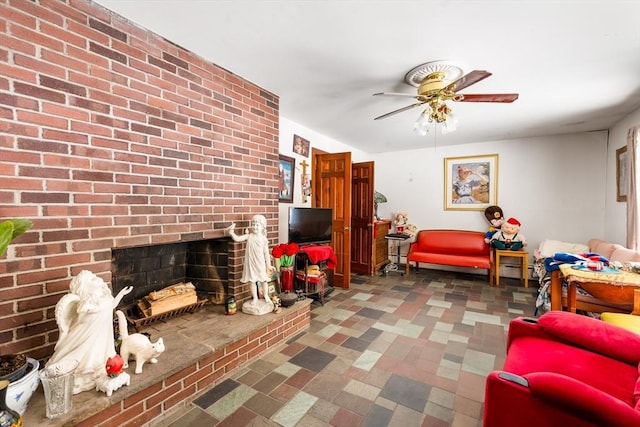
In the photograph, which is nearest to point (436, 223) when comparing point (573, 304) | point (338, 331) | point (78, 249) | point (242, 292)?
point (573, 304)

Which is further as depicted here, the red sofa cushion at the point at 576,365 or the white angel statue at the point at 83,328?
the white angel statue at the point at 83,328

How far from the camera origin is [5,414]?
1.06 metres

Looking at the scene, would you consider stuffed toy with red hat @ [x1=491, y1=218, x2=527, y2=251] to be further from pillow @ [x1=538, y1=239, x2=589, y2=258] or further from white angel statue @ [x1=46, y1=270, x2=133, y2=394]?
white angel statue @ [x1=46, y1=270, x2=133, y2=394]

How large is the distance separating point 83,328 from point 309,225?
2457 millimetres

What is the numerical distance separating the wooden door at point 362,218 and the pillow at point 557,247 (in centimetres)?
255

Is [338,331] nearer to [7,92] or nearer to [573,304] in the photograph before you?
[573,304]

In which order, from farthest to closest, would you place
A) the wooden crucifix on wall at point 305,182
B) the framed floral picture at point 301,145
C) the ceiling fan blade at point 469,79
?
the wooden crucifix on wall at point 305,182 < the framed floral picture at point 301,145 < the ceiling fan blade at point 469,79

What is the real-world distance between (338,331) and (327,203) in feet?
6.97

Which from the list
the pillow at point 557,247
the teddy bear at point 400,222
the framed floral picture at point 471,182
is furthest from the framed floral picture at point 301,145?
the pillow at point 557,247

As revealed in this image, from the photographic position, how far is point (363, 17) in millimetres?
1714

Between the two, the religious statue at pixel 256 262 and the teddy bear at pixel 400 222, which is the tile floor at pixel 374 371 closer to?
the religious statue at pixel 256 262

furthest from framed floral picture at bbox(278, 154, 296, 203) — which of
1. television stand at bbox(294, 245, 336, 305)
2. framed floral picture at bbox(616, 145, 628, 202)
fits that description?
framed floral picture at bbox(616, 145, 628, 202)

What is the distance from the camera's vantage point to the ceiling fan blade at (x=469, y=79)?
1.88 m

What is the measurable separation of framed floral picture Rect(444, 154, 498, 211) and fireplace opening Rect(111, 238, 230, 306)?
4.44 m
